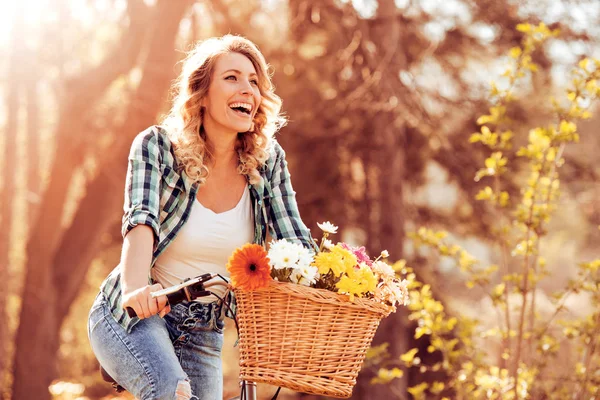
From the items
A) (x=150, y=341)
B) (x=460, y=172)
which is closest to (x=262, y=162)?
(x=150, y=341)

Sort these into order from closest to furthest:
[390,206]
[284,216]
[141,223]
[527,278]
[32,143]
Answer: [141,223], [284,216], [527,278], [32,143], [390,206]

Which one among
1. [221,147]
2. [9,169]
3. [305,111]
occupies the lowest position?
[221,147]

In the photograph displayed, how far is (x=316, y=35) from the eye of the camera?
1184 centimetres

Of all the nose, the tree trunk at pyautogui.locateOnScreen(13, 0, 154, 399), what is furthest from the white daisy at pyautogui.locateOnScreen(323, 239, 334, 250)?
the tree trunk at pyautogui.locateOnScreen(13, 0, 154, 399)

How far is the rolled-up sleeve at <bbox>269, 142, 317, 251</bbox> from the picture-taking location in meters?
3.08

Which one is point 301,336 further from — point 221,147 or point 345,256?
point 221,147

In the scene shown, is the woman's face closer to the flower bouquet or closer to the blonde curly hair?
the blonde curly hair

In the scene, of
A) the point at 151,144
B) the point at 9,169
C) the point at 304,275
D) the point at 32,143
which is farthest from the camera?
the point at 32,143

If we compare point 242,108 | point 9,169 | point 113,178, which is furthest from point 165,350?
point 113,178

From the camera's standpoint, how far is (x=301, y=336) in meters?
2.45

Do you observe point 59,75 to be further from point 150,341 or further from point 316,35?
point 150,341

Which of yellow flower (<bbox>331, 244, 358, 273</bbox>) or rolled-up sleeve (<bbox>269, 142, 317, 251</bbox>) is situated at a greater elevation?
rolled-up sleeve (<bbox>269, 142, 317, 251</bbox>)

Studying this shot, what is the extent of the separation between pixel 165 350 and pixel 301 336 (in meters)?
0.49

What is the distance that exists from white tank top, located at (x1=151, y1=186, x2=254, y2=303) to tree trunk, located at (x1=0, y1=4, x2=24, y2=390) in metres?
6.80
